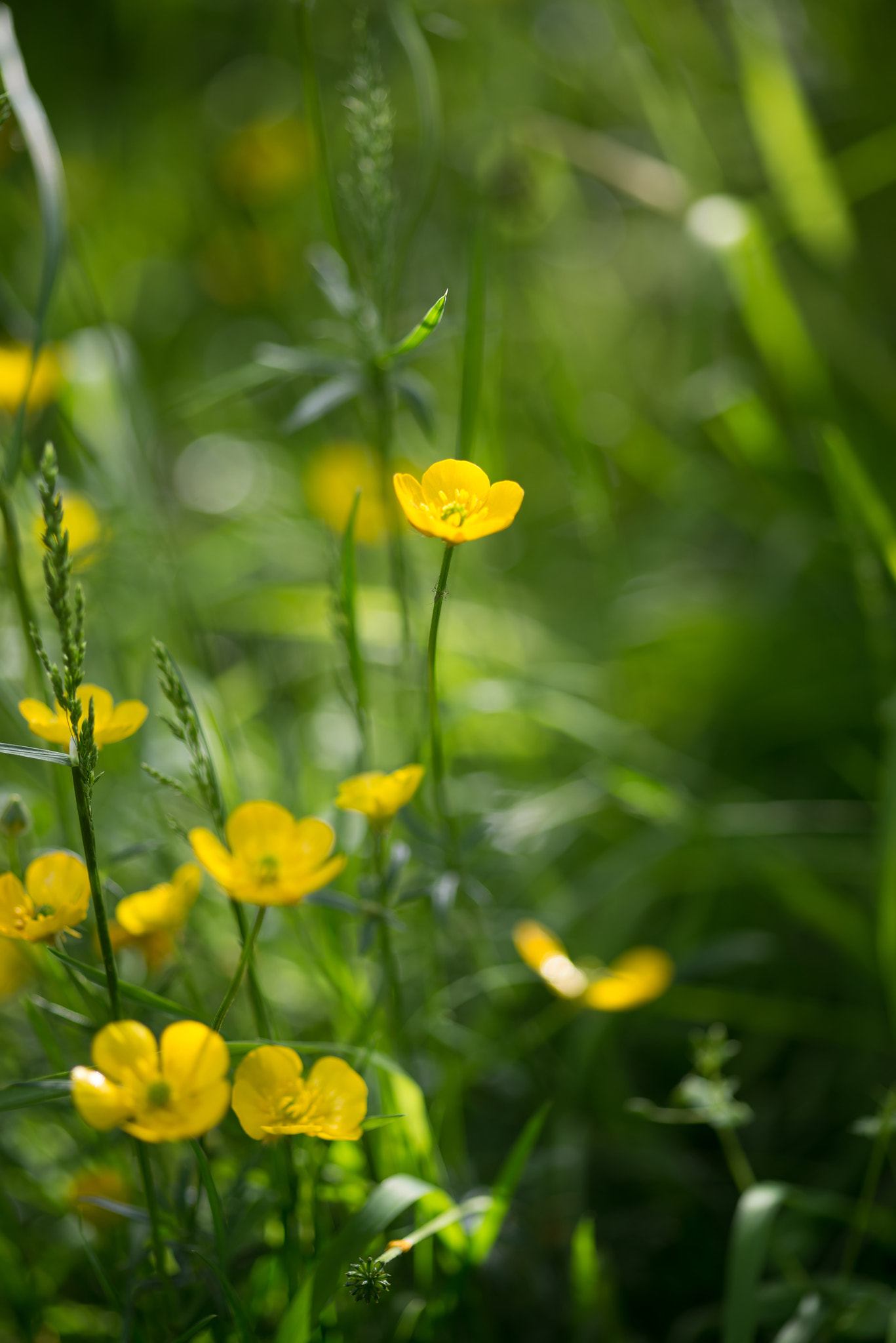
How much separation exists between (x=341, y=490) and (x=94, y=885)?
2.57 ft

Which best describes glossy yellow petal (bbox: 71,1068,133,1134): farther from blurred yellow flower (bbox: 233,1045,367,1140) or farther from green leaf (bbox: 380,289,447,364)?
green leaf (bbox: 380,289,447,364)

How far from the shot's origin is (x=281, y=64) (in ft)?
6.78

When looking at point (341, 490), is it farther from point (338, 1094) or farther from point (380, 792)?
point (338, 1094)

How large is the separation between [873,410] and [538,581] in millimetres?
547

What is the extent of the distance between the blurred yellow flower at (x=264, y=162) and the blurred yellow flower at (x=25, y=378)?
696 mm

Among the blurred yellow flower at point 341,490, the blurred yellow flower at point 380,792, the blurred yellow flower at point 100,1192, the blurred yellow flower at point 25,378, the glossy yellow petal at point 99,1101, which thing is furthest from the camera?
the blurred yellow flower at point 341,490

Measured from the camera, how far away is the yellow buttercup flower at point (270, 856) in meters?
0.49

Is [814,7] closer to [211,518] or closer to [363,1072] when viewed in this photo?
[211,518]

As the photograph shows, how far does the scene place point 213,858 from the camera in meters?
0.48

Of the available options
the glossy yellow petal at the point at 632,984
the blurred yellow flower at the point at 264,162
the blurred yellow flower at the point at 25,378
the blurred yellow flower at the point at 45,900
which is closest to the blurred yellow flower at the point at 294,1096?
the blurred yellow flower at the point at 45,900

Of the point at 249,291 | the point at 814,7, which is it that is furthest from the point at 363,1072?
the point at 814,7

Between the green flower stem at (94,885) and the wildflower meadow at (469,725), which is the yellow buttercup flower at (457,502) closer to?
the wildflower meadow at (469,725)

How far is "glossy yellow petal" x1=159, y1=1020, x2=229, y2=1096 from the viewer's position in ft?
1.45

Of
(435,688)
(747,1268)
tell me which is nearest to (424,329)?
(435,688)
